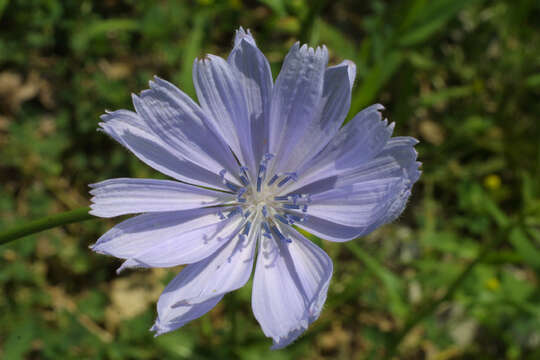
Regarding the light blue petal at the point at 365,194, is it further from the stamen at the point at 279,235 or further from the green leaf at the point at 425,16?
the green leaf at the point at 425,16

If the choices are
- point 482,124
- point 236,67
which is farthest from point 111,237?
point 482,124

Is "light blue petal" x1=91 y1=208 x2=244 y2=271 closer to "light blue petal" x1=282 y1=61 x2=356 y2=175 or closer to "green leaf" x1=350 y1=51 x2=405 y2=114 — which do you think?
"light blue petal" x1=282 y1=61 x2=356 y2=175

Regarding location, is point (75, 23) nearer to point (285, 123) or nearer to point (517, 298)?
point (285, 123)

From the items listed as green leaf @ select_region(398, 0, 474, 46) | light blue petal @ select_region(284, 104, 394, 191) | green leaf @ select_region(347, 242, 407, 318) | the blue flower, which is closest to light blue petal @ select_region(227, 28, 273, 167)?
the blue flower

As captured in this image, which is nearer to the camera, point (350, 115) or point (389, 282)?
point (350, 115)

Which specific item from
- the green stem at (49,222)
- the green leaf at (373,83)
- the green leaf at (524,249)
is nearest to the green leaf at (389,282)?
the green leaf at (524,249)

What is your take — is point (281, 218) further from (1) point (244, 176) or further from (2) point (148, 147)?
(2) point (148, 147)

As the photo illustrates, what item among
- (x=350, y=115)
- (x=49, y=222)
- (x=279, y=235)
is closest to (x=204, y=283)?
(x=279, y=235)
